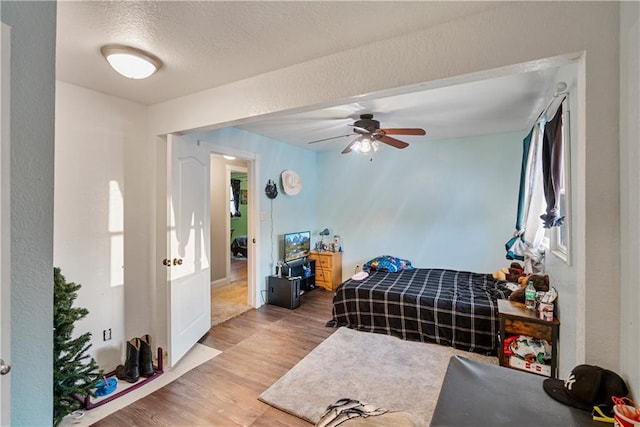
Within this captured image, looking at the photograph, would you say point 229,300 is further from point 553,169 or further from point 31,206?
point 553,169

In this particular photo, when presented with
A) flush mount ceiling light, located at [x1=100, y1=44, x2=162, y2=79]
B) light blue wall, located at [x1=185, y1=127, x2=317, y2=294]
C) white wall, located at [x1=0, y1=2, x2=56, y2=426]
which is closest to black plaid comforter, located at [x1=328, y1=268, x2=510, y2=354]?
light blue wall, located at [x1=185, y1=127, x2=317, y2=294]

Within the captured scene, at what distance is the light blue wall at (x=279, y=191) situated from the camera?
3.81 metres

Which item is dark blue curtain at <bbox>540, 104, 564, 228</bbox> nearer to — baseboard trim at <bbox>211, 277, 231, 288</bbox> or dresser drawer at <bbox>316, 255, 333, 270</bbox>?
dresser drawer at <bbox>316, 255, 333, 270</bbox>

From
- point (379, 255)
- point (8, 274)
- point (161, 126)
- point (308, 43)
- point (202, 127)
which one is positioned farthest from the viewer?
point (379, 255)

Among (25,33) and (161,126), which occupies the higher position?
(161,126)

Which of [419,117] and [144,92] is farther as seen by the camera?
[419,117]

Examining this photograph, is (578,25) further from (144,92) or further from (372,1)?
(144,92)

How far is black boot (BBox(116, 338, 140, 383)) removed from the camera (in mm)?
2348

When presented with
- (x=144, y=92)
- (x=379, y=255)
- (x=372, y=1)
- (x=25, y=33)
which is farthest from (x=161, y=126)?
(x=379, y=255)

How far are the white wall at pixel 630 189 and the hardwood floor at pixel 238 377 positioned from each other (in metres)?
1.73

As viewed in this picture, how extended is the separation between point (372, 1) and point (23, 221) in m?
1.66

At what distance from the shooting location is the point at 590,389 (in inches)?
40.9

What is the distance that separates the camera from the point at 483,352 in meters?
2.76

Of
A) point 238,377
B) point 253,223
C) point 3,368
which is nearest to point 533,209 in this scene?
point 238,377
